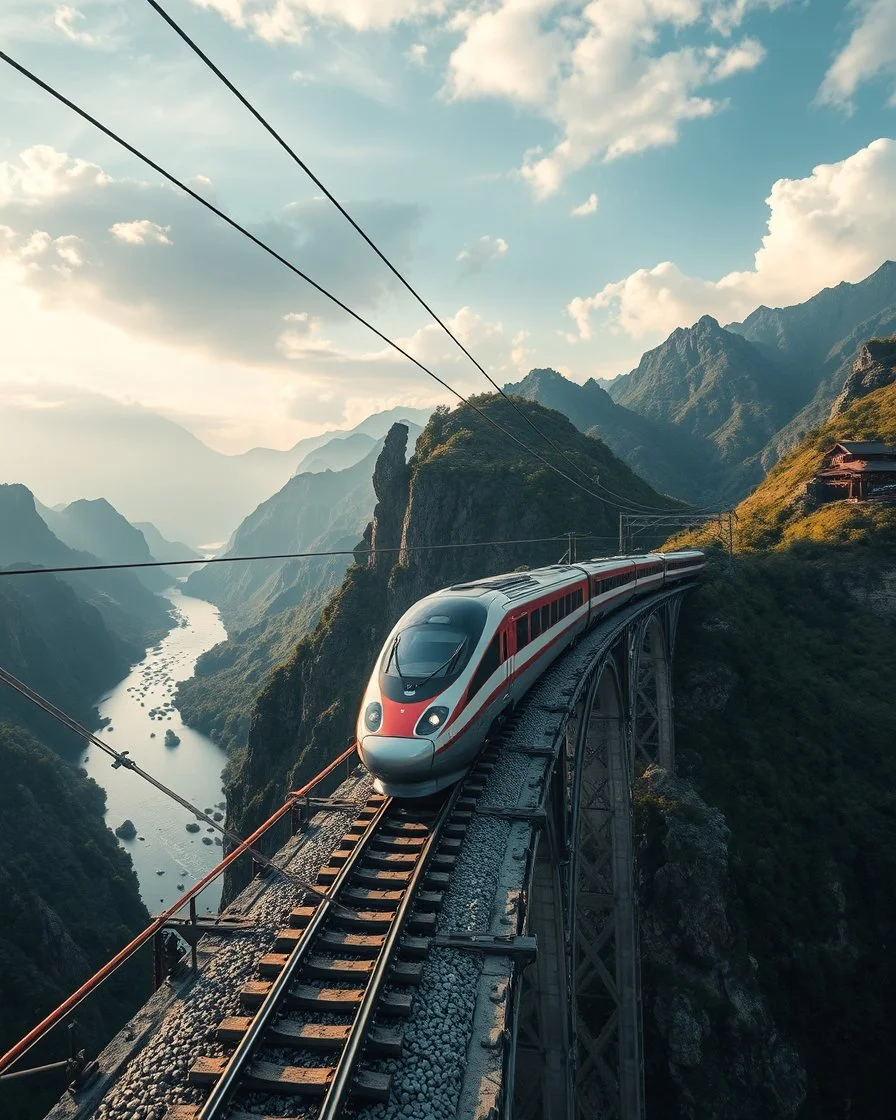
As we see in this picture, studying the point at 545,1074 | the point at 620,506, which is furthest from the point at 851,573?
the point at 545,1074

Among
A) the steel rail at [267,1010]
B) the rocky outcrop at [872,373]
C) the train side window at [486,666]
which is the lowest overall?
the steel rail at [267,1010]

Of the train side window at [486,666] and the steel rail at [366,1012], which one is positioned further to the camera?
the train side window at [486,666]

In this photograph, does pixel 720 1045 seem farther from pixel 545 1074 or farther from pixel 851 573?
pixel 851 573

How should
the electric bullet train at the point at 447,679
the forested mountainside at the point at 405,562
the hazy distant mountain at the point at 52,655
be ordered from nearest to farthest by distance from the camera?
1. the electric bullet train at the point at 447,679
2. the forested mountainside at the point at 405,562
3. the hazy distant mountain at the point at 52,655

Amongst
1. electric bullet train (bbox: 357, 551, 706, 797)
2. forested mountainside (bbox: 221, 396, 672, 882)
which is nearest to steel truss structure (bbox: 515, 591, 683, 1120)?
electric bullet train (bbox: 357, 551, 706, 797)

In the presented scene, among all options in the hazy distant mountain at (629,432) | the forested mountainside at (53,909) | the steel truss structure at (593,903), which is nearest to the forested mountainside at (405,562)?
the forested mountainside at (53,909)

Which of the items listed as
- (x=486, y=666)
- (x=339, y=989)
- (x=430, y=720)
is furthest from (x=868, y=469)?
(x=339, y=989)

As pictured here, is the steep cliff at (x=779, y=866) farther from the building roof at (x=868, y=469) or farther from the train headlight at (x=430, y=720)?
the train headlight at (x=430, y=720)
